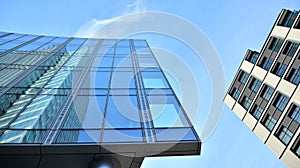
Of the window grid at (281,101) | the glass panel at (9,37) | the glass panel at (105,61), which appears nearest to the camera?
the glass panel at (105,61)

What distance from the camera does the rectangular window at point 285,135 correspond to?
3088 cm

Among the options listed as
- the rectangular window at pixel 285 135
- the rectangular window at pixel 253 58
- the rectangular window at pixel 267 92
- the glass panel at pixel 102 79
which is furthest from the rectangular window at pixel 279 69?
the glass panel at pixel 102 79

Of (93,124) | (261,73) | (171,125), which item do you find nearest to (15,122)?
(93,124)

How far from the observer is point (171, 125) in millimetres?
10102

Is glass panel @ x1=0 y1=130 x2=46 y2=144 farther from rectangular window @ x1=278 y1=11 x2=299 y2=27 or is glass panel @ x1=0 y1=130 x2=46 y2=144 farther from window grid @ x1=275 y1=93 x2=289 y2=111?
rectangular window @ x1=278 y1=11 x2=299 y2=27

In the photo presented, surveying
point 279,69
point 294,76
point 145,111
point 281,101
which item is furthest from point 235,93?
point 145,111

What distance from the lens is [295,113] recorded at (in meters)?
31.3

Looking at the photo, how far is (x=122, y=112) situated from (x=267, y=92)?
33.5 m

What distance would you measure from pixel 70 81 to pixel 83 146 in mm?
7205

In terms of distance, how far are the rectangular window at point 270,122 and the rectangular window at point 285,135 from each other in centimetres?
200

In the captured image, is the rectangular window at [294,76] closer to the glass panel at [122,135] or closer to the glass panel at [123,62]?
the glass panel at [123,62]

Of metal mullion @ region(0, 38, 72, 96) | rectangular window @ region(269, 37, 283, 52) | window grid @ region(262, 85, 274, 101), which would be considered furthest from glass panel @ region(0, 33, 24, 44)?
rectangular window @ region(269, 37, 283, 52)

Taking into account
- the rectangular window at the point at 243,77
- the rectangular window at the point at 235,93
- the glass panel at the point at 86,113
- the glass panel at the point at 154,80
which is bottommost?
the rectangular window at the point at 235,93

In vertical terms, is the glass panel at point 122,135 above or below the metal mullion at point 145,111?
below
